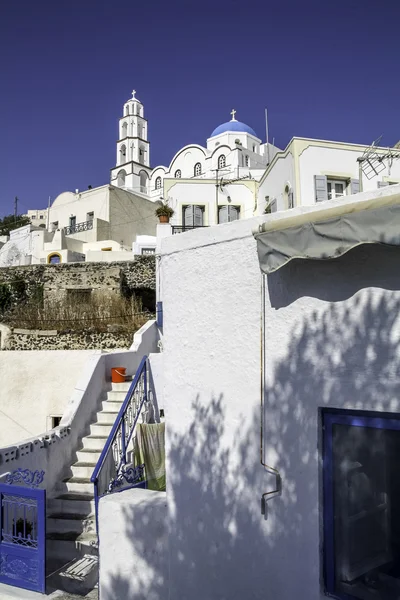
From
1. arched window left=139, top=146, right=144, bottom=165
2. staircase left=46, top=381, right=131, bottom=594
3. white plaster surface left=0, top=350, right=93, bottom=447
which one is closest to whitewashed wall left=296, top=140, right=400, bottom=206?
white plaster surface left=0, top=350, right=93, bottom=447

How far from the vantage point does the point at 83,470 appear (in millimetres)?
7910

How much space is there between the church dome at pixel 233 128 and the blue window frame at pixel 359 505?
48991 mm

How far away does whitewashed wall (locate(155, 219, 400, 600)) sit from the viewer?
3.12 meters

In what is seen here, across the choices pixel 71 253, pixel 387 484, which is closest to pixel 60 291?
pixel 71 253

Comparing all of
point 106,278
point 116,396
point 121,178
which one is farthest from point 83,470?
point 121,178

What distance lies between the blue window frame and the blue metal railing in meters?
3.92

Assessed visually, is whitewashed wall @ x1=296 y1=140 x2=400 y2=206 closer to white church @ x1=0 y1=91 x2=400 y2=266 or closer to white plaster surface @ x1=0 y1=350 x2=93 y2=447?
white church @ x1=0 y1=91 x2=400 y2=266

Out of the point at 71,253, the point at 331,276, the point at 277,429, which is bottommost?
the point at 277,429

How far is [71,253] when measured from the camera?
30.1 metres

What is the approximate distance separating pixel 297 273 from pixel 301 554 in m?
2.02

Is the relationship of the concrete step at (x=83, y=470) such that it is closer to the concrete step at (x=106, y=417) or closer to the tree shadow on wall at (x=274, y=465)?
the concrete step at (x=106, y=417)

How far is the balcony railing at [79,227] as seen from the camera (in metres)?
33.9

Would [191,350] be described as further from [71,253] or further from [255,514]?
[71,253]

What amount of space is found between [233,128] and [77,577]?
4842 centimetres
